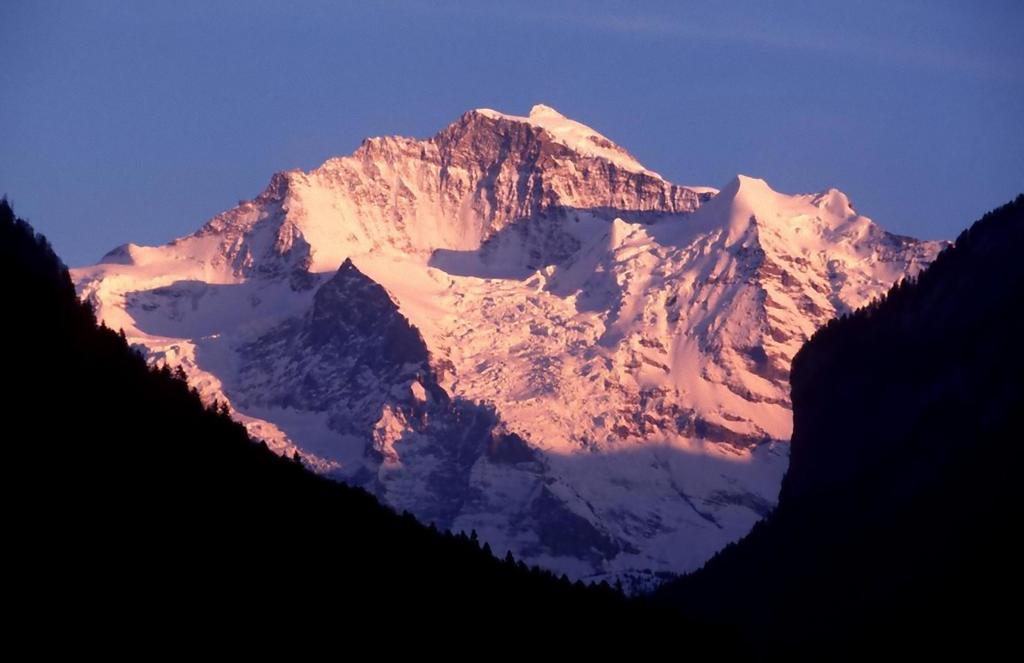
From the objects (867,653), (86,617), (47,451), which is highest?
(867,653)

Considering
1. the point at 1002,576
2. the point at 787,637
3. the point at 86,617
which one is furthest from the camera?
the point at 787,637

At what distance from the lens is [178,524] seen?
14225 centimetres

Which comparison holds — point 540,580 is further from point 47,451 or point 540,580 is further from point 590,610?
point 47,451

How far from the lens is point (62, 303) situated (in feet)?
543

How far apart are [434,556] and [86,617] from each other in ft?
187

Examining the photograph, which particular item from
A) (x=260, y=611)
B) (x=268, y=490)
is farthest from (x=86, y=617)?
(x=268, y=490)

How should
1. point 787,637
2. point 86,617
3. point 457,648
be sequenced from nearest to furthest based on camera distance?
point 86,617, point 457,648, point 787,637

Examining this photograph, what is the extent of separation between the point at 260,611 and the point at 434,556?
38652 mm

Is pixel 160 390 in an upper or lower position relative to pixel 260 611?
upper

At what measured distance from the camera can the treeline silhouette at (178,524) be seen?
12662cm

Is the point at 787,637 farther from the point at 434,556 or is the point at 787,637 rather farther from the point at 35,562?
the point at 35,562

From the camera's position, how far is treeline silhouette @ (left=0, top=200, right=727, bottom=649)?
127 metres

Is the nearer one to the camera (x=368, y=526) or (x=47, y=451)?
(x=47, y=451)

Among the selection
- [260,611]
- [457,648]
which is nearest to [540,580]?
[457,648]
